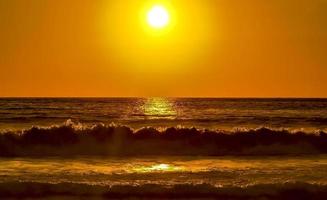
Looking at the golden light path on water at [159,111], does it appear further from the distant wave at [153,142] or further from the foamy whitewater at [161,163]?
the foamy whitewater at [161,163]

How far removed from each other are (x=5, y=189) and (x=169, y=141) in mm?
12519

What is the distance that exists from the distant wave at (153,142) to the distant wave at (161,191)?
8.99 m

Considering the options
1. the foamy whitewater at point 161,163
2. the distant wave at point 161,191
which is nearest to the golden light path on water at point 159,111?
the foamy whitewater at point 161,163

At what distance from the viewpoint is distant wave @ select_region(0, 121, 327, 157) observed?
2570cm

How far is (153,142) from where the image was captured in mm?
27219

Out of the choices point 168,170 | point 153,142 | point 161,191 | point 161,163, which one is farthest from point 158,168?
point 153,142

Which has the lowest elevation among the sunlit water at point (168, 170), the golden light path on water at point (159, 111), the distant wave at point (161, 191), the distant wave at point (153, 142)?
the distant wave at point (161, 191)

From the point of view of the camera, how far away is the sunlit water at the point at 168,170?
16.7 metres

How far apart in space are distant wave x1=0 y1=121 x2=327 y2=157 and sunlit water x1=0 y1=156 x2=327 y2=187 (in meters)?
3.03

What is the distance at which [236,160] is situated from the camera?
73.2 feet

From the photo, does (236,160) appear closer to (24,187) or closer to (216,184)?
(216,184)

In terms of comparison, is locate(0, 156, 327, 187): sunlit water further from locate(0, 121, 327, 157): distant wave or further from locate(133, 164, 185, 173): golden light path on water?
locate(0, 121, 327, 157): distant wave

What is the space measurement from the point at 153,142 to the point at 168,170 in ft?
27.7

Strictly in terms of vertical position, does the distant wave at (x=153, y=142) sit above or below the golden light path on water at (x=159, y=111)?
below
